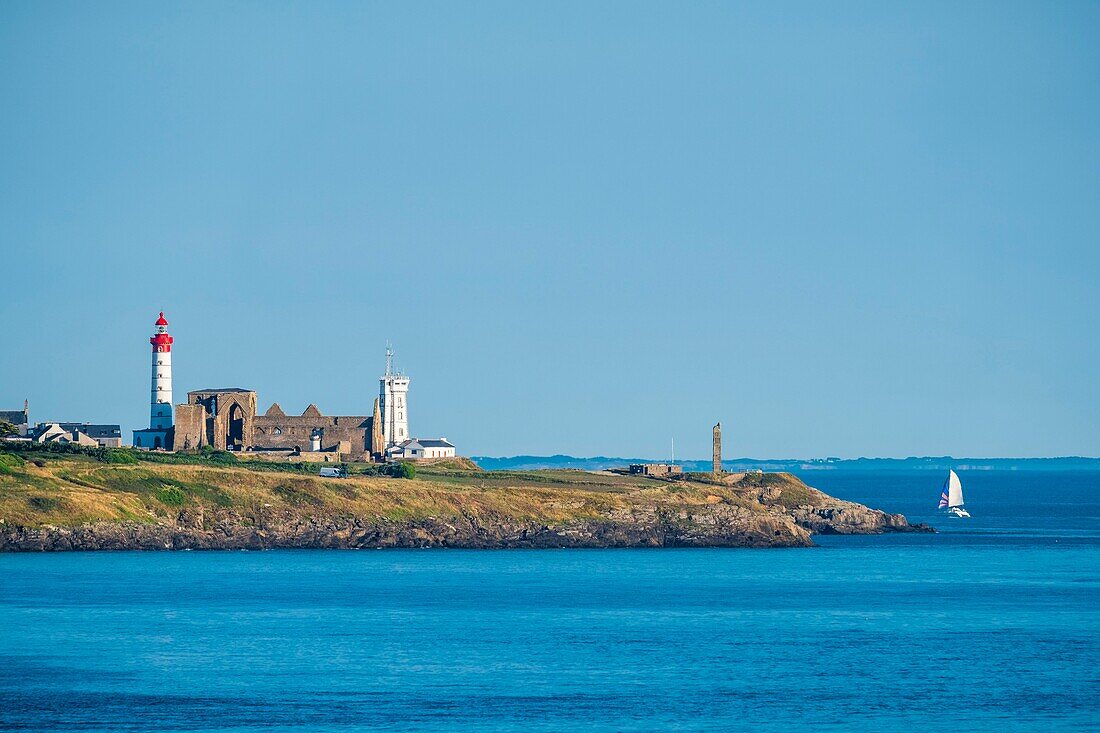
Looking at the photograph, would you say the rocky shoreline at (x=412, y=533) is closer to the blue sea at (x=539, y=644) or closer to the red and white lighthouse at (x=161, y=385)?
the blue sea at (x=539, y=644)

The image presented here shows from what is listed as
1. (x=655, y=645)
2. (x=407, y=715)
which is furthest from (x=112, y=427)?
(x=407, y=715)

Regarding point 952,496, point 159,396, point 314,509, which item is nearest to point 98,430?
point 159,396

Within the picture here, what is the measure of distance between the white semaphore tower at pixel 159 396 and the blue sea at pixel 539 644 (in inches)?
1476

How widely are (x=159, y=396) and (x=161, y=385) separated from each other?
0.99m

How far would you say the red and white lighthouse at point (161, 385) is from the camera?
458 feet

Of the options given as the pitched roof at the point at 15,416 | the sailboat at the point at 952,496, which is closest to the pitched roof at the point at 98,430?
the pitched roof at the point at 15,416

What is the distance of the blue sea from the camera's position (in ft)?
173

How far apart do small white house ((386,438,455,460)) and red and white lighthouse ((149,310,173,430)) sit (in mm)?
22857

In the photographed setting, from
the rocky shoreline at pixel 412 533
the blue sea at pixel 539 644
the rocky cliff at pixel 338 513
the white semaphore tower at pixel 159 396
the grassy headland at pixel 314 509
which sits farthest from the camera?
the white semaphore tower at pixel 159 396

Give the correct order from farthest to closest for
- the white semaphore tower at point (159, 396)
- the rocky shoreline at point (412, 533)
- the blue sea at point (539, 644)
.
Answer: the white semaphore tower at point (159, 396) < the rocky shoreline at point (412, 533) < the blue sea at point (539, 644)

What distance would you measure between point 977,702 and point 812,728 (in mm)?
7902

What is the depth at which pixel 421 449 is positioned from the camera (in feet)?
521

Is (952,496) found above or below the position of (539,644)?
above

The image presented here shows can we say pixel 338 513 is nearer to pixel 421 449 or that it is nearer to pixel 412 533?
pixel 412 533
